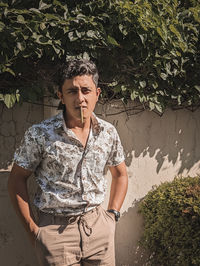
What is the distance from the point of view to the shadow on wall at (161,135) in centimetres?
367

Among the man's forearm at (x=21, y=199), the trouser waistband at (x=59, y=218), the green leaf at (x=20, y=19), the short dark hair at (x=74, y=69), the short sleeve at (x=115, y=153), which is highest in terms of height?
the green leaf at (x=20, y=19)

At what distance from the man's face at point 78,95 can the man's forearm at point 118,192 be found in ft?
2.18

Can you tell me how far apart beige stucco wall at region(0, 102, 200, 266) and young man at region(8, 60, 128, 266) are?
31.4 inches

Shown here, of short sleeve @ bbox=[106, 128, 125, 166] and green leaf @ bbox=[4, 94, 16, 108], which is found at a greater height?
green leaf @ bbox=[4, 94, 16, 108]

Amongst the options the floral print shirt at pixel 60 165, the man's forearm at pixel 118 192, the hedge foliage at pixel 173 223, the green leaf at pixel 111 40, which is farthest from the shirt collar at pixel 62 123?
the hedge foliage at pixel 173 223

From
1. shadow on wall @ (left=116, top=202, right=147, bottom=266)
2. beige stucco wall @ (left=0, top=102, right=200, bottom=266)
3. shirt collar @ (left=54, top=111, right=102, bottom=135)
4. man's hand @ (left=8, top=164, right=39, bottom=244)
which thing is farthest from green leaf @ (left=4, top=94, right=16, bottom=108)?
shadow on wall @ (left=116, top=202, right=147, bottom=266)

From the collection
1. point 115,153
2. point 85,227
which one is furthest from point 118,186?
point 85,227

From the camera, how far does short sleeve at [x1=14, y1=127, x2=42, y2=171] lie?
228 cm

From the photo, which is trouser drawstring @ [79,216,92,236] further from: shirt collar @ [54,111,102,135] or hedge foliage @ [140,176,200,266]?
hedge foliage @ [140,176,200,266]

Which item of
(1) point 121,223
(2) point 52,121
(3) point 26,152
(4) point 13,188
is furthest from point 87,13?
(1) point 121,223

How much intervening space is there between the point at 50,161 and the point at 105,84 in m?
1.19

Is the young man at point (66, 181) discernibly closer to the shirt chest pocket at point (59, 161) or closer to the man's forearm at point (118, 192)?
the shirt chest pocket at point (59, 161)

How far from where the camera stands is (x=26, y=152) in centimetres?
228

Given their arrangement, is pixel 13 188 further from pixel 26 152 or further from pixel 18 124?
pixel 18 124
